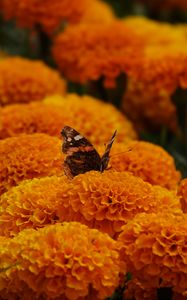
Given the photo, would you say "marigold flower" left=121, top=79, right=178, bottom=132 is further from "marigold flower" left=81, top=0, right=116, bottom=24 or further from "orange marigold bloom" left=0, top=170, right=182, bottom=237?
"orange marigold bloom" left=0, top=170, right=182, bottom=237

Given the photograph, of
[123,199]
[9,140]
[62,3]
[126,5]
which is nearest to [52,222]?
[123,199]

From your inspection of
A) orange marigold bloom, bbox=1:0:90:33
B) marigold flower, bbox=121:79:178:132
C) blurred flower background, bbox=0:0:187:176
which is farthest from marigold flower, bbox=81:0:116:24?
marigold flower, bbox=121:79:178:132

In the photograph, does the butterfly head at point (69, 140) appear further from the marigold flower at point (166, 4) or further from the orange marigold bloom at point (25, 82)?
the marigold flower at point (166, 4)

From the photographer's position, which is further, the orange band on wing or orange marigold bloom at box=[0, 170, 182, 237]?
the orange band on wing

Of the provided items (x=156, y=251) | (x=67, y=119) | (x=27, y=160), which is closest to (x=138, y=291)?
(x=156, y=251)

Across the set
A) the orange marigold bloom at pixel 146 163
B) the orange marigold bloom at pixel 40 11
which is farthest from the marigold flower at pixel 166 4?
the orange marigold bloom at pixel 146 163

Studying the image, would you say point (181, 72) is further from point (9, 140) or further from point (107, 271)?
point (107, 271)

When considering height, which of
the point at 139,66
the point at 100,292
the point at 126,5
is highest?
the point at 100,292
